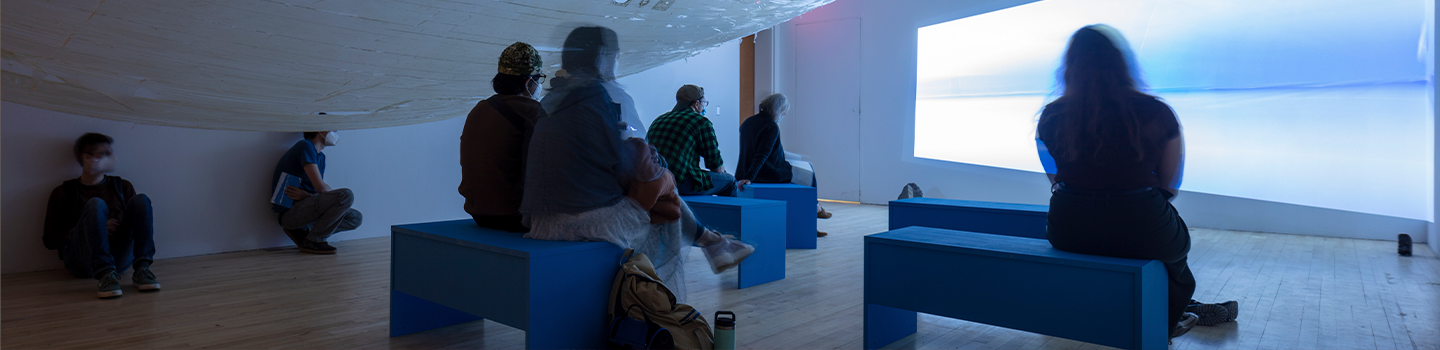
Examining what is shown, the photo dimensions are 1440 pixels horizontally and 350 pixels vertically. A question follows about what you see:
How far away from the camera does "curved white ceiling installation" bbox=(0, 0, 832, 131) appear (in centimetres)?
113

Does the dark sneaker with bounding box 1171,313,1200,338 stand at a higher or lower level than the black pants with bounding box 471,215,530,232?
lower

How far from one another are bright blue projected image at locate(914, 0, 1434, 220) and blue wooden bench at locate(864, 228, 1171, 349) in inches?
106

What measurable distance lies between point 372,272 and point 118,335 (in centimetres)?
111

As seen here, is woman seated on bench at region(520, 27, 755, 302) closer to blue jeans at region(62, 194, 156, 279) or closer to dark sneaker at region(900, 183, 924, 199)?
blue jeans at region(62, 194, 156, 279)

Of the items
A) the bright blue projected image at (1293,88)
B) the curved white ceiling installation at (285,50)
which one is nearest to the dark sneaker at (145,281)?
the curved white ceiling installation at (285,50)

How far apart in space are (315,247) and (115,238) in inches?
34.7

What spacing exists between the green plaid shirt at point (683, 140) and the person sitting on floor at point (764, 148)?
77 cm

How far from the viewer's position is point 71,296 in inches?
101

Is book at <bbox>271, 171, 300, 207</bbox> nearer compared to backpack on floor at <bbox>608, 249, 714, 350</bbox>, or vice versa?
backpack on floor at <bbox>608, 249, 714, 350</bbox>

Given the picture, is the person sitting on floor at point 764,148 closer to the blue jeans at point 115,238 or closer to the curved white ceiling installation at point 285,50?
the curved white ceiling installation at point 285,50

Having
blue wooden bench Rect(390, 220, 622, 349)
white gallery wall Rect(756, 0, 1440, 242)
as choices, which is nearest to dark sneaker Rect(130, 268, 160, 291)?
blue wooden bench Rect(390, 220, 622, 349)

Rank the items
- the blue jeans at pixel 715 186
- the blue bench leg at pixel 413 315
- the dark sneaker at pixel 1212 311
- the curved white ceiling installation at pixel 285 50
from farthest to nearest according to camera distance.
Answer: the blue jeans at pixel 715 186 < the dark sneaker at pixel 1212 311 < the blue bench leg at pixel 413 315 < the curved white ceiling installation at pixel 285 50

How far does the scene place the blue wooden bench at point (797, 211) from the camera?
155 inches

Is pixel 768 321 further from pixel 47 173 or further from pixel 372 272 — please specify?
pixel 47 173
